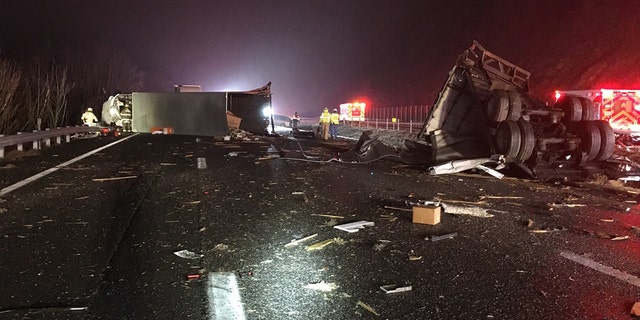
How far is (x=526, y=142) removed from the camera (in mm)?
10352

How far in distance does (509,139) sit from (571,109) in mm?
2218

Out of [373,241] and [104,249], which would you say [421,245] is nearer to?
[373,241]

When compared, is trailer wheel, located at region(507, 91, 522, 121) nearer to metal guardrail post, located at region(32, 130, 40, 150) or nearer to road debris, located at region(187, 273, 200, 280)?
road debris, located at region(187, 273, 200, 280)

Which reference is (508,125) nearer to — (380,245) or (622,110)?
(380,245)

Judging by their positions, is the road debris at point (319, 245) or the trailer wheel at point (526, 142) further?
the trailer wheel at point (526, 142)

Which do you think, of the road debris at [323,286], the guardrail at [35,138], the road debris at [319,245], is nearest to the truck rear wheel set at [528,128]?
the road debris at [319,245]

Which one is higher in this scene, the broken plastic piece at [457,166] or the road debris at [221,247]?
the broken plastic piece at [457,166]

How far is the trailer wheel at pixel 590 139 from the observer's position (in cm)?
1066

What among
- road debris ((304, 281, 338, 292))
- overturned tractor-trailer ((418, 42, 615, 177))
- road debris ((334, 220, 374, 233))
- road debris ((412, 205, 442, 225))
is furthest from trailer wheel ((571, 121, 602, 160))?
road debris ((304, 281, 338, 292))

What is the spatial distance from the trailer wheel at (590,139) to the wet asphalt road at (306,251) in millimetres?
1493

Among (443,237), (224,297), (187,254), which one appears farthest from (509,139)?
(224,297)

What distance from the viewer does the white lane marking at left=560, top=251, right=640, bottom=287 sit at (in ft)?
14.2

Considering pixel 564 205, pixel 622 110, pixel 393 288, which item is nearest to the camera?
pixel 393 288

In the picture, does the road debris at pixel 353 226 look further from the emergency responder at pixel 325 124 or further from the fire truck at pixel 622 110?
the emergency responder at pixel 325 124
